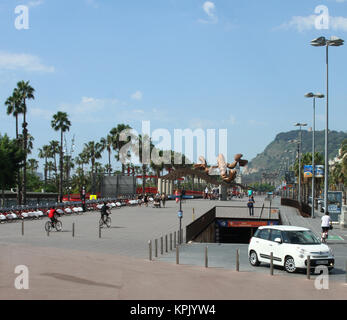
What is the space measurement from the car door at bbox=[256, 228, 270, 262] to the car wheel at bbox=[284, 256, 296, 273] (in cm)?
72

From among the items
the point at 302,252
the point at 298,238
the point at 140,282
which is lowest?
the point at 140,282

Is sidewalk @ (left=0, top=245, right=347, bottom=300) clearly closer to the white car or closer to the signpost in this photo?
the white car

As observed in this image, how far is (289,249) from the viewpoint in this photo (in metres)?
16.0

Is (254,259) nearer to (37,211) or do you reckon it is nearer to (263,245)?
(263,245)

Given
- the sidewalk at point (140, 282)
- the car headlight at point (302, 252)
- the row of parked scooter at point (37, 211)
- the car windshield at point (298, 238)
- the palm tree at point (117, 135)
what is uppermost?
the palm tree at point (117, 135)

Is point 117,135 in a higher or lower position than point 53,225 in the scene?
higher

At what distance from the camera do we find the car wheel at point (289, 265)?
15.9 metres

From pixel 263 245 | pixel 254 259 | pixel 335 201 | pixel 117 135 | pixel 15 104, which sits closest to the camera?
pixel 263 245

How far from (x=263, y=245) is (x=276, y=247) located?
608 millimetres

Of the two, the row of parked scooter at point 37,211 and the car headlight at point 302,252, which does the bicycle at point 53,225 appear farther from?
the car headlight at point 302,252

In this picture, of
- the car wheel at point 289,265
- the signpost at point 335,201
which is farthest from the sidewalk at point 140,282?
the signpost at point 335,201

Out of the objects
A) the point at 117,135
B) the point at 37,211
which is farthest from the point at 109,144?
the point at 37,211
